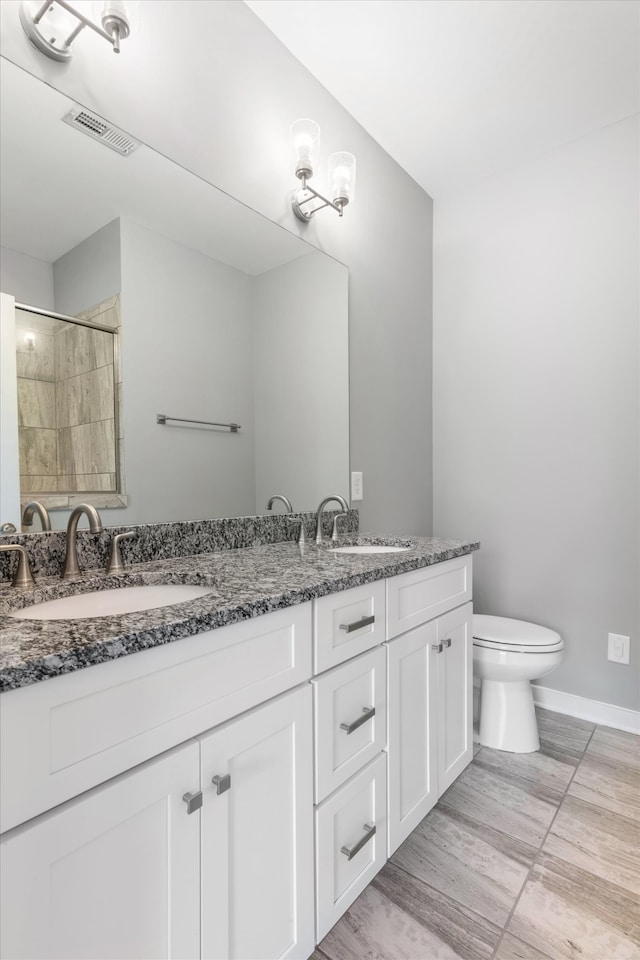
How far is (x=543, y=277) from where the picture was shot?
2.24 metres

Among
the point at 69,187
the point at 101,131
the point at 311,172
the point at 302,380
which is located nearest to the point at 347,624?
the point at 302,380

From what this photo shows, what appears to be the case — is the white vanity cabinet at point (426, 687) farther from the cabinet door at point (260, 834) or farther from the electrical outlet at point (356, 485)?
the electrical outlet at point (356, 485)

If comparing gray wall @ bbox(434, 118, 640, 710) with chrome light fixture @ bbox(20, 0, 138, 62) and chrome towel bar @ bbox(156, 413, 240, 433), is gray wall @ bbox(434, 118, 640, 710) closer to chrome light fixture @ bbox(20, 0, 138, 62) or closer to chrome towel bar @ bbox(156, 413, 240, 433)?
chrome towel bar @ bbox(156, 413, 240, 433)

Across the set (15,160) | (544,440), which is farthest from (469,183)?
(15,160)

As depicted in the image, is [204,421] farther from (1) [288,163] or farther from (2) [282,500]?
(1) [288,163]

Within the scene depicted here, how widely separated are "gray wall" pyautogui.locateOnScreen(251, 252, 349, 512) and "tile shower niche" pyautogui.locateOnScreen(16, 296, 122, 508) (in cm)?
52

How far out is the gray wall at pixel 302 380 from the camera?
1.67 m

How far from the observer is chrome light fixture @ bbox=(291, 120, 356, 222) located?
1.68 metres

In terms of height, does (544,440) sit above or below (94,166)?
below

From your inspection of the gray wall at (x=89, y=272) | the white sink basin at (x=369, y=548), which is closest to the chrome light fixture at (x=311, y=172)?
the gray wall at (x=89, y=272)

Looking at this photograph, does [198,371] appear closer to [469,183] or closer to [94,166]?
[94,166]

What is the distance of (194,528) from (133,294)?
0.65 metres

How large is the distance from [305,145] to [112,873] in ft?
6.47

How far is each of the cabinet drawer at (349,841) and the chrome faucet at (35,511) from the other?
0.85 metres
